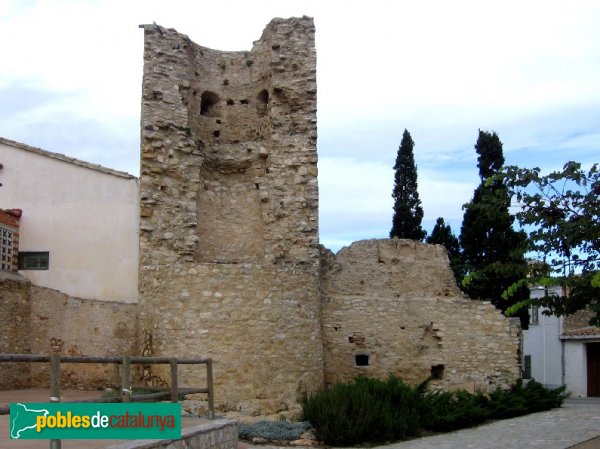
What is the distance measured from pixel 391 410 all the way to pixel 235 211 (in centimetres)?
640

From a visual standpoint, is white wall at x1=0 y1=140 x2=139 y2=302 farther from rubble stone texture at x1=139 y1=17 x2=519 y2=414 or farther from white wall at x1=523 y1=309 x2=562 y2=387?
white wall at x1=523 y1=309 x2=562 y2=387

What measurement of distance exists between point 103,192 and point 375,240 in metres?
6.65

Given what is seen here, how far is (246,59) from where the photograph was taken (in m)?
18.7

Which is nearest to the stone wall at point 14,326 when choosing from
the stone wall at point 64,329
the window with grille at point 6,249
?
the stone wall at point 64,329

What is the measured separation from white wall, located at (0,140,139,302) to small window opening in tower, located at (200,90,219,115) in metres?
3.43

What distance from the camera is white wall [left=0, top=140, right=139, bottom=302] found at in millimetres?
15578

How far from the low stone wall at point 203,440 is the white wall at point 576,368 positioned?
70.5 feet

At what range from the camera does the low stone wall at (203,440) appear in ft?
23.6

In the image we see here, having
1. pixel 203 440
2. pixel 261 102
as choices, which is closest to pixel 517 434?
pixel 203 440

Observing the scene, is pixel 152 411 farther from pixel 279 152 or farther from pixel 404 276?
pixel 404 276

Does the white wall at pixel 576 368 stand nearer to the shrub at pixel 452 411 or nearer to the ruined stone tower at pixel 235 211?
the shrub at pixel 452 411

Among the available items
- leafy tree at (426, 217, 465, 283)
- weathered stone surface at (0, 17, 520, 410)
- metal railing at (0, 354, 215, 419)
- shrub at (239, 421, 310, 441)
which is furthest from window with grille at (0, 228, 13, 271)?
leafy tree at (426, 217, 465, 283)

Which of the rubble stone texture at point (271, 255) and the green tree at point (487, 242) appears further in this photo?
the green tree at point (487, 242)

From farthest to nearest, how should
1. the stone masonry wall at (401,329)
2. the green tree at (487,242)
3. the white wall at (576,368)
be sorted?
1. the white wall at (576,368)
2. the green tree at (487,242)
3. the stone masonry wall at (401,329)
